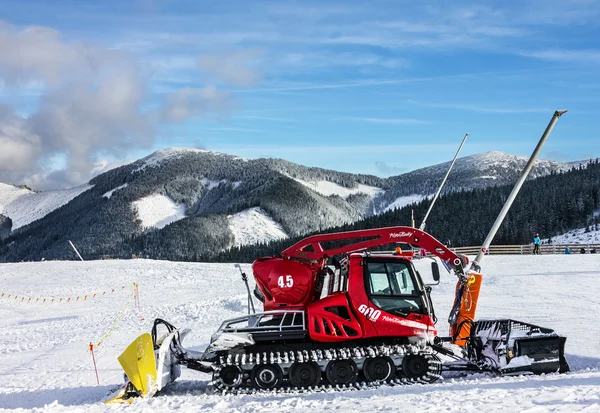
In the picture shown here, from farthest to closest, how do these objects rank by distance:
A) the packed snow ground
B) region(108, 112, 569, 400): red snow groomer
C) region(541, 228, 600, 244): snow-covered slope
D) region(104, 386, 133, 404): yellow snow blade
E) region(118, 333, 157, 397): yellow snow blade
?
1. region(541, 228, 600, 244): snow-covered slope
2. region(108, 112, 569, 400): red snow groomer
3. region(118, 333, 157, 397): yellow snow blade
4. region(104, 386, 133, 404): yellow snow blade
5. the packed snow ground

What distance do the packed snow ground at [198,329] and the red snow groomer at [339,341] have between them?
522 millimetres

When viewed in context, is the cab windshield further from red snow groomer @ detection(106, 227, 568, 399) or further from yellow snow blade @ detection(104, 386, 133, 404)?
yellow snow blade @ detection(104, 386, 133, 404)

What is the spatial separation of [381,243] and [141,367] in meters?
5.26

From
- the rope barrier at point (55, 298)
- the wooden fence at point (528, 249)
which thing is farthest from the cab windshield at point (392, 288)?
the wooden fence at point (528, 249)

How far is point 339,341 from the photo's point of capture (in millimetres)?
11562

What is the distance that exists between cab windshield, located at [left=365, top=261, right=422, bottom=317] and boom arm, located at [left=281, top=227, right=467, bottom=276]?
2.20 feet

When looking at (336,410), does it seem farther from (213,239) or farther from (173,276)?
(213,239)

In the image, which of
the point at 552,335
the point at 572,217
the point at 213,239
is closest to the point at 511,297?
the point at 552,335

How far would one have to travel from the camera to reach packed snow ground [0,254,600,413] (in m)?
9.48

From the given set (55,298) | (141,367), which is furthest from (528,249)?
(141,367)

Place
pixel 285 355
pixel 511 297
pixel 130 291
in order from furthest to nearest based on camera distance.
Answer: pixel 130 291 < pixel 511 297 < pixel 285 355

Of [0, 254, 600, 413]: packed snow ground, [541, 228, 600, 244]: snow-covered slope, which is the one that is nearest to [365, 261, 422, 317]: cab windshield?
[0, 254, 600, 413]: packed snow ground

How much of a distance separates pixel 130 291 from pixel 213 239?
500 ft

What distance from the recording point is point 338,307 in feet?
38.2
